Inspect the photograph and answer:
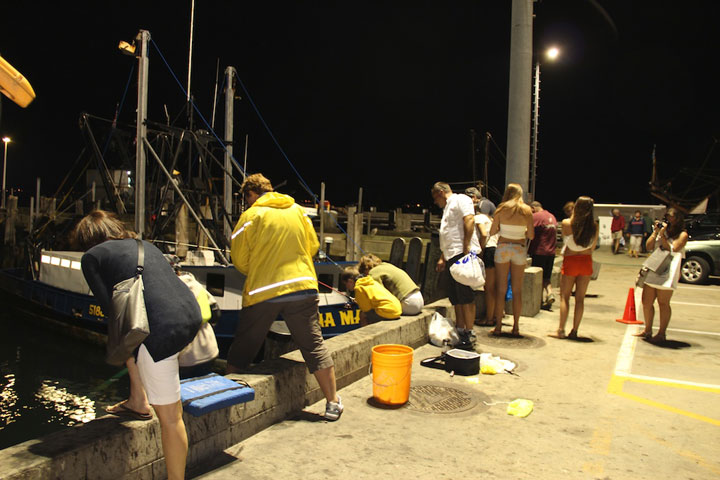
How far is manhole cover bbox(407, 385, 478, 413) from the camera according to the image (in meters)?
4.62

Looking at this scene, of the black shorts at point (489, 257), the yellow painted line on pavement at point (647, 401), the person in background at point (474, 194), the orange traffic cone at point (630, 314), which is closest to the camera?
the yellow painted line on pavement at point (647, 401)

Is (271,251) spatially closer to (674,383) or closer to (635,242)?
(674,383)

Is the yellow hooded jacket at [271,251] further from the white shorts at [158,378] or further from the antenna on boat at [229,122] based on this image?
the antenna on boat at [229,122]

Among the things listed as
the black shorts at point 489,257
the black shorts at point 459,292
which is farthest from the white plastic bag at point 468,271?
the black shorts at point 489,257

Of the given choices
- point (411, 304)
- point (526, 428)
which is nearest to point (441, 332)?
point (411, 304)

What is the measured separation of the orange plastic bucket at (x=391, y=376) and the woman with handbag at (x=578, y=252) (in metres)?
3.46

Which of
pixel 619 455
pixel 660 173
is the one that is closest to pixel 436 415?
pixel 619 455

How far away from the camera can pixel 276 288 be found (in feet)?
13.5

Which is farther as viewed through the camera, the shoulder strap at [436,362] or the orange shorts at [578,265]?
the orange shorts at [578,265]

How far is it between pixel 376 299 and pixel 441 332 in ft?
3.08

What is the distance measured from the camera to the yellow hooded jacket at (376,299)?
6.29 metres

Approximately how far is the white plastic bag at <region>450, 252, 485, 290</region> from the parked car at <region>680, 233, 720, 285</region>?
1067 centimetres

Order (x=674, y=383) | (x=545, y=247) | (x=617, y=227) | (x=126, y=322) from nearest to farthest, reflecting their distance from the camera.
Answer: (x=126, y=322) → (x=674, y=383) → (x=545, y=247) → (x=617, y=227)

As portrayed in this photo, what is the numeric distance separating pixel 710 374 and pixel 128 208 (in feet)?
101
